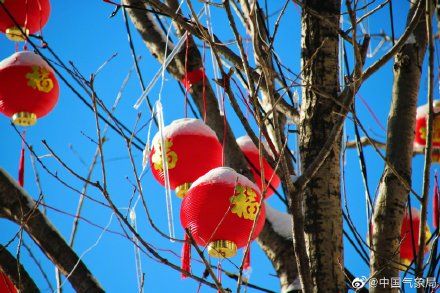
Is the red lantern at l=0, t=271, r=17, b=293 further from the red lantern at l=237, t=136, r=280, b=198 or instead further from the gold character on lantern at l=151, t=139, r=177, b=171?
the red lantern at l=237, t=136, r=280, b=198

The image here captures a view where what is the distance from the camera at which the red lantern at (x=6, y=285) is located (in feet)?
8.24

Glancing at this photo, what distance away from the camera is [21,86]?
3037 millimetres

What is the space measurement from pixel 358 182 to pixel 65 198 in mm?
6730

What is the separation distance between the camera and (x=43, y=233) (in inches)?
98.0

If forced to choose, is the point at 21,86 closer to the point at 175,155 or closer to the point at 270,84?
the point at 175,155

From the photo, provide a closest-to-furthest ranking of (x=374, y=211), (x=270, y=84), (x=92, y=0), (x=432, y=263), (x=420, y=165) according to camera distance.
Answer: (x=270, y=84) < (x=432, y=263) < (x=374, y=211) < (x=420, y=165) < (x=92, y=0)

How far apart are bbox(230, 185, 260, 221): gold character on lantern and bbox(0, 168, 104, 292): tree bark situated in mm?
538

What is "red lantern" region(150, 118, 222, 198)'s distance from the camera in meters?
2.47

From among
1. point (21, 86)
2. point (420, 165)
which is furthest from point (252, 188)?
point (420, 165)

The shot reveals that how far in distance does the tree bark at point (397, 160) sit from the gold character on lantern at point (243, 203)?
0.37 meters

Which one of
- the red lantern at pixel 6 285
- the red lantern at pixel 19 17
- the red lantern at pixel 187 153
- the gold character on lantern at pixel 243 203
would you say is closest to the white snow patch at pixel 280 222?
the red lantern at pixel 187 153

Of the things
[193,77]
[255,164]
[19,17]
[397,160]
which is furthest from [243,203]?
[19,17]

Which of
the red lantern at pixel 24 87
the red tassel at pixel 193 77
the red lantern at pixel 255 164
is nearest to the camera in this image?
the red lantern at pixel 255 164

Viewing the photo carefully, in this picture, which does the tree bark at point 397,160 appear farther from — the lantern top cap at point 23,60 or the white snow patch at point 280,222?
the lantern top cap at point 23,60
